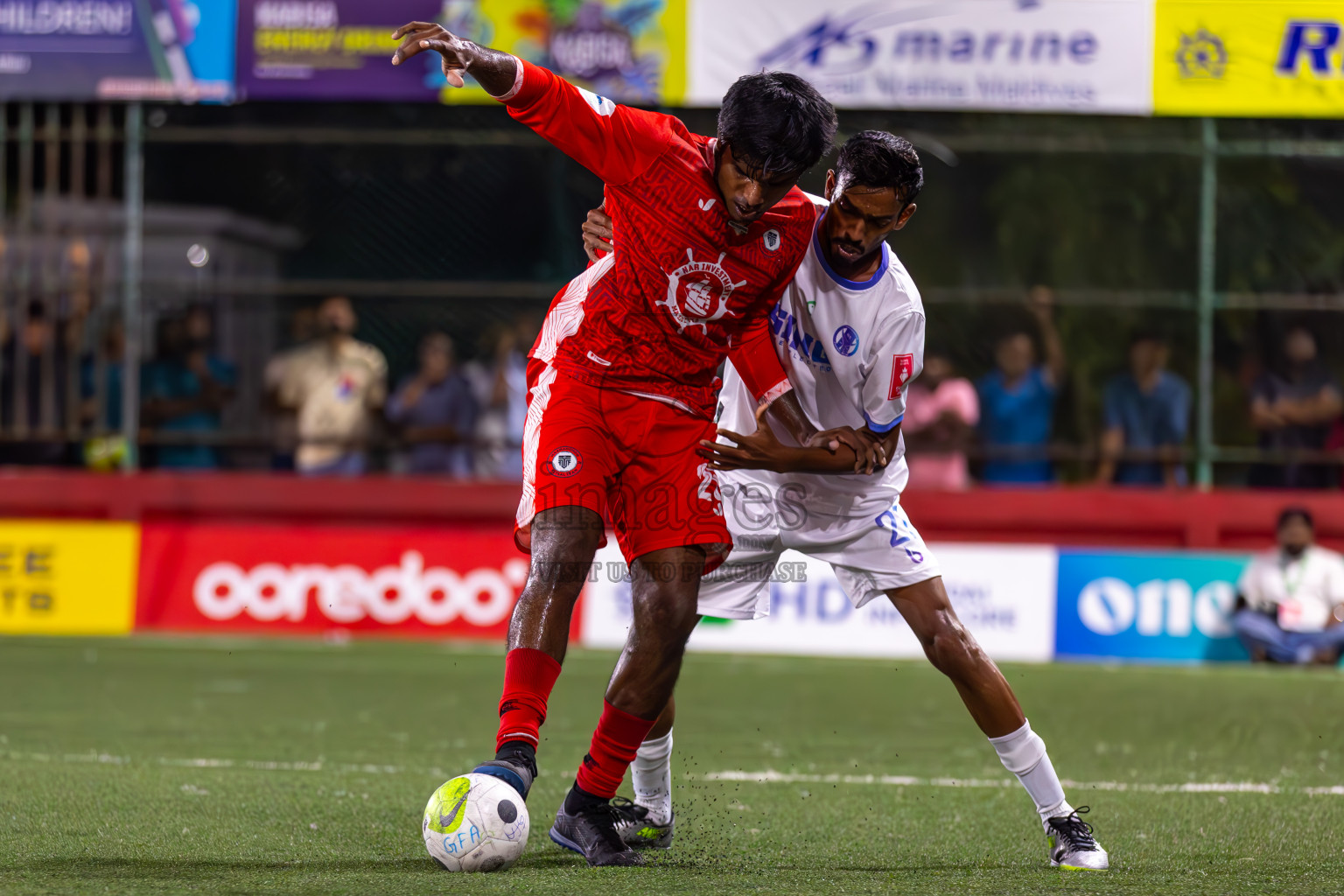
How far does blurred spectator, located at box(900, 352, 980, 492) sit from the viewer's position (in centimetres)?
1210

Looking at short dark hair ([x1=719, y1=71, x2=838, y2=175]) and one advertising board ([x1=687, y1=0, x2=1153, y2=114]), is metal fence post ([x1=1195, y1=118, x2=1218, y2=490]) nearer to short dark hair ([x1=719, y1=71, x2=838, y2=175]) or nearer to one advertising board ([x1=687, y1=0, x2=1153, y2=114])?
one advertising board ([x1=687, y1=0, x2=1153, y2=114])

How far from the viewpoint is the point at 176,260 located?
12859 millimetres

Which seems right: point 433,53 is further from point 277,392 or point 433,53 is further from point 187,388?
point 187,388

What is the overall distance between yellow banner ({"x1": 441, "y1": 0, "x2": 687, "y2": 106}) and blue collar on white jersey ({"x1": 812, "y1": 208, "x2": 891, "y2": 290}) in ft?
25.0

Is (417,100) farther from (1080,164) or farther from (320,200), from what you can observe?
(1080,164)

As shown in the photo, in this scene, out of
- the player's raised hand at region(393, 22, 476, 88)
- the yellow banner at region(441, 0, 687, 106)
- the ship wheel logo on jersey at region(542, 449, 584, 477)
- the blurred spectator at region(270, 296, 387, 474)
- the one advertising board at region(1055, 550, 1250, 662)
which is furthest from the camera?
the blurred spectator at region(270, 296, 387, 474)

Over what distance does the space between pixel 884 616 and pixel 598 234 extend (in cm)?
662

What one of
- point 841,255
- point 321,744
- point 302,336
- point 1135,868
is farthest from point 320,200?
point 1135,868

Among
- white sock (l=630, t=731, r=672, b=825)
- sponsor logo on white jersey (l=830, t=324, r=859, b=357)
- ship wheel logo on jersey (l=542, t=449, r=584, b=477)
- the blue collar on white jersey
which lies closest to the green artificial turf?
white sock (l=630, t=731, r=672, b=825)

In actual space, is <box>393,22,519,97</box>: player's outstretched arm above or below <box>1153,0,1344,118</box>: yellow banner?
below

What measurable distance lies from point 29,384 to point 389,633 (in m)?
3.72

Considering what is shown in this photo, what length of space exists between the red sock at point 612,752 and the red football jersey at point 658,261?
915 millimetres

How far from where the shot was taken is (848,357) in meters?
4.89

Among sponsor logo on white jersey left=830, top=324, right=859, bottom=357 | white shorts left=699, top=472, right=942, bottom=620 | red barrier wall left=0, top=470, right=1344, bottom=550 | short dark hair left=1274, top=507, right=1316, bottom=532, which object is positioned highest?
sponsor logo on white jersey left=830, top=324, right=859, bottom=357
